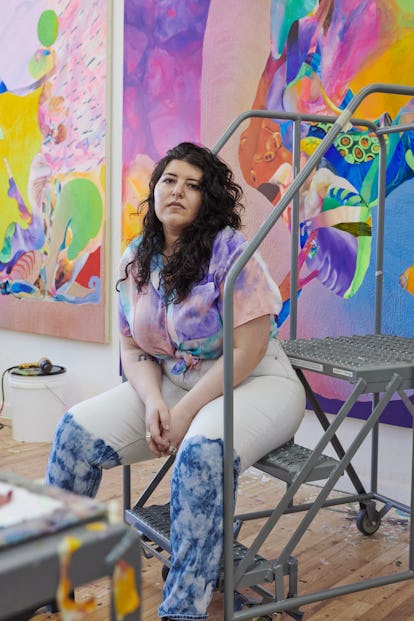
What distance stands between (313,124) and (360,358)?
3.52 ft

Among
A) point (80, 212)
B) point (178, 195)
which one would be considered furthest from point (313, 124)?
point (80, 212)

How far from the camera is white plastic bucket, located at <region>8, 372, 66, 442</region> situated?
3.18 meters

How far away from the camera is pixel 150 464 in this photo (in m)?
2.84

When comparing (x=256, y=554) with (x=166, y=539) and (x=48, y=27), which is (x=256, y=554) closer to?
(x=166, y=539)

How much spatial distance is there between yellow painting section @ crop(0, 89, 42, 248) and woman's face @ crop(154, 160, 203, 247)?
6.06 feet

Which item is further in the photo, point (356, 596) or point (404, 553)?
point (404, 553)

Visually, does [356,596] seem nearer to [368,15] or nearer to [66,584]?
[66,584]

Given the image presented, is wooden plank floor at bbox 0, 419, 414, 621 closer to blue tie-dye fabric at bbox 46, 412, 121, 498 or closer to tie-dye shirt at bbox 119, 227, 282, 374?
blue tie-dye fabric at bbox 46, 412, 121, 498

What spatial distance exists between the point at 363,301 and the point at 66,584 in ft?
6.40

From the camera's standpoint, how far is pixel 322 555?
204cm

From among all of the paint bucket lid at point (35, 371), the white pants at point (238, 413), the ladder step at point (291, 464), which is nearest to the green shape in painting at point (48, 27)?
the paint bucket lid at point (35, 371)

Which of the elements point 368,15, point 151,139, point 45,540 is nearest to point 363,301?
point 368,15

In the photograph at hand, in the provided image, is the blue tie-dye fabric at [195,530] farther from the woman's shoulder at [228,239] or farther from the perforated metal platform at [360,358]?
the woman's shoulder at [228,239]

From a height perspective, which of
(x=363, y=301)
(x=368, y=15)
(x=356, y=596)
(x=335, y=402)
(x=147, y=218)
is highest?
(x=368, y=15)
